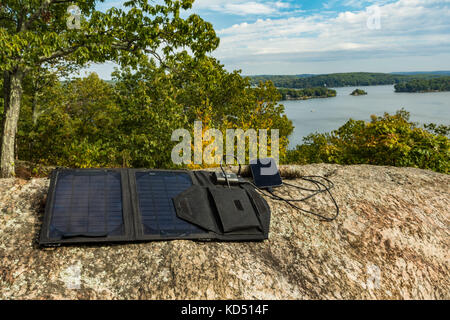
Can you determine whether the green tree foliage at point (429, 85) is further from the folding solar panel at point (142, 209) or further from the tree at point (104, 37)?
the folding solar panel at point (142, 209)

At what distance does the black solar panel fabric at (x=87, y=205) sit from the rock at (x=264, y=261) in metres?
0.15

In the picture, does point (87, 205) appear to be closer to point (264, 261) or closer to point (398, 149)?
point (264, 261)

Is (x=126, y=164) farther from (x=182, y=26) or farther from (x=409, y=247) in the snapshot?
(x=409, y=247)

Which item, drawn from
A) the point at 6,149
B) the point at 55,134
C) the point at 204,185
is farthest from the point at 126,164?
the point at 204,185

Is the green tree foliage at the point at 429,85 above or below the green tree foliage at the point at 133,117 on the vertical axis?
above

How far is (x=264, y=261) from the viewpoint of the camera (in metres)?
2.57

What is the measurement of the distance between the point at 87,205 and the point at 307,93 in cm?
12852

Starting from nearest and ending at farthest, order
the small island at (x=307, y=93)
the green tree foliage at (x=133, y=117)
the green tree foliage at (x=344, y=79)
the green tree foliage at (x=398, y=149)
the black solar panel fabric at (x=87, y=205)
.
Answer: the black solar panel fabric at (x=87, y=205) < the green tree foliage at (x=398, y=149) < the green tree foliage at (x=133, y=117) < the small island at (x=307, y=93) < the green tree foliage at (x=344, y=79)

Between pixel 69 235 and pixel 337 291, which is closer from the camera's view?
pixel 69 235

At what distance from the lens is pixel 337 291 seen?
7.93 ft

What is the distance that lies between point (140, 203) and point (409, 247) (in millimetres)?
2821

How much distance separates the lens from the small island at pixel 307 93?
390ft

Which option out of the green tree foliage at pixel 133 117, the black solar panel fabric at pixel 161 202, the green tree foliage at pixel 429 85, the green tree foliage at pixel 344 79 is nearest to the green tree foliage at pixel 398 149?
the green tree foliage at pixel 133 117

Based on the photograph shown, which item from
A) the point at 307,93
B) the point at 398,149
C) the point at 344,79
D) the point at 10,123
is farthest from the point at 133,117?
the point at 344,79
